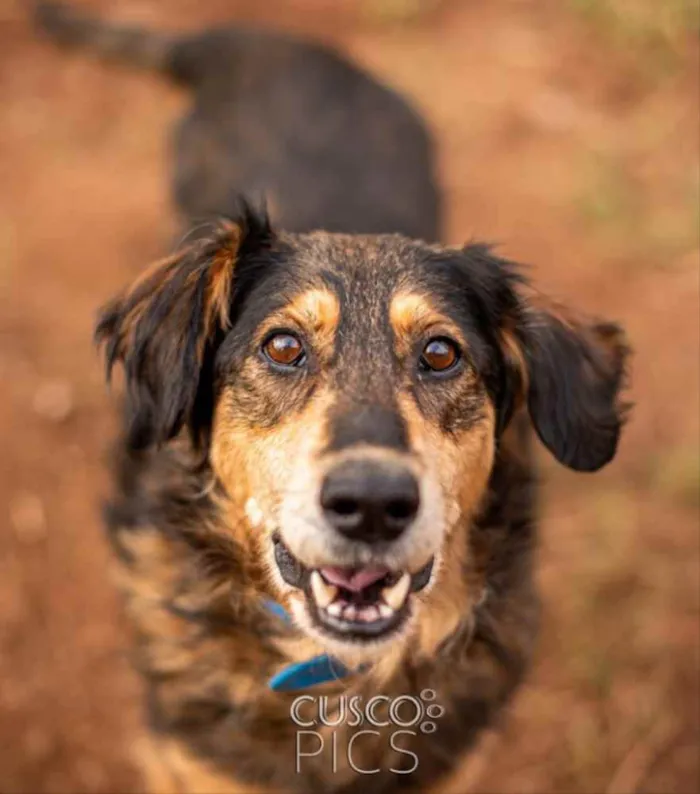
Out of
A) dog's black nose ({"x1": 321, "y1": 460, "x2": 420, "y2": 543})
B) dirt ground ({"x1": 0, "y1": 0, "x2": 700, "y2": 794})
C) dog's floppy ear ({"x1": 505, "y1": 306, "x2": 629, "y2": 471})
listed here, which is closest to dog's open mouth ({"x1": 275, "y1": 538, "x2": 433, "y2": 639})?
dog's black nose ({"x1": 321, "y1": 460, "x2": 420, "y2": 543})

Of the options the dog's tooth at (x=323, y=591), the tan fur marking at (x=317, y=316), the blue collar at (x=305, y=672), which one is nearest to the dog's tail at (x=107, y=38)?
the tan fur marking at (x=317, y=316)

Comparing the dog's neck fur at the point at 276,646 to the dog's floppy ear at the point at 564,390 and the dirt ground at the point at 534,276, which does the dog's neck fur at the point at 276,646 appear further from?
the dirt ground at the point at 534,276

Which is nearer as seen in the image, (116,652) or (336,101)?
(116,652)

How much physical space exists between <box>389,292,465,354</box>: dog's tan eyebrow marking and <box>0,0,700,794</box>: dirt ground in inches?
50.7

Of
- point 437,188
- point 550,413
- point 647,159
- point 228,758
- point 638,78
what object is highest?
point 638,78

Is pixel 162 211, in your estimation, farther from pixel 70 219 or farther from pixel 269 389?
pixel 269 389

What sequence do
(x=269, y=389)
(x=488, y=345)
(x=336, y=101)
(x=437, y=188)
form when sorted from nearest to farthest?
(x=269, y=389)
(x=488, y=345)
(x=336, y=101)
(x=437, y=188)

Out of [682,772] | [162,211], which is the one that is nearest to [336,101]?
[162,211]

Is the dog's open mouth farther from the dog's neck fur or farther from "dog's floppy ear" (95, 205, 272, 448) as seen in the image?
"dog's floppy ear" (95, 205, 272, 448)

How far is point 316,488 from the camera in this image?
248 centimetres

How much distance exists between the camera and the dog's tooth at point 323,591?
2668 mm

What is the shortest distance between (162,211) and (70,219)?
0.54m

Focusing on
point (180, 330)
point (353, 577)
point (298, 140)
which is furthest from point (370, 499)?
point (298, 140)

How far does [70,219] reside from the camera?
20.4 feet
